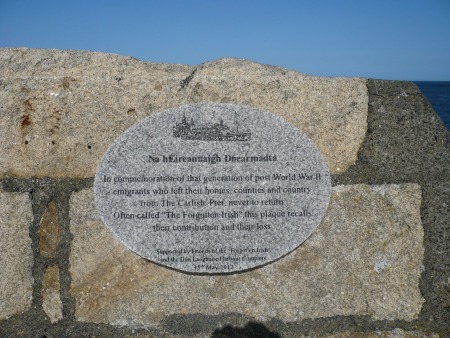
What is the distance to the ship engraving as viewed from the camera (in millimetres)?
1745

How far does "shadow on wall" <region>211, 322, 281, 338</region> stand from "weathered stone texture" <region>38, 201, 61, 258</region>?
2.52 ft

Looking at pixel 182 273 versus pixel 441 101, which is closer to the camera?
pixel 182 273

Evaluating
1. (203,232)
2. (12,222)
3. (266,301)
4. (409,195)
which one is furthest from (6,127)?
(409,195)

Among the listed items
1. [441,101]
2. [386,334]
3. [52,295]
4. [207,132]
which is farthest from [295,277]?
[441,101]

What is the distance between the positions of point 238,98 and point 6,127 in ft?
3.21

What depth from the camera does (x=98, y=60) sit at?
185cm

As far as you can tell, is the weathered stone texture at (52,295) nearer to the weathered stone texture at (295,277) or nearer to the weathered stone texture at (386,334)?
the weathered stone texture at (295,277)

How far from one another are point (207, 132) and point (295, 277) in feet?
2.32

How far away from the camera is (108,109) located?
177 cm

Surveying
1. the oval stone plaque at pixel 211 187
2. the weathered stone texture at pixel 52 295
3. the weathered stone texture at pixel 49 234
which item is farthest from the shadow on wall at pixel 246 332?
the weathered stone texture at pixel 49 234

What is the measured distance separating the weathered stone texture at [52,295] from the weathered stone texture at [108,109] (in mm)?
414

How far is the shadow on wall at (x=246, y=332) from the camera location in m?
1.76

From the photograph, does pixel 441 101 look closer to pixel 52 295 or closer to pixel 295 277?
pixel 295 277

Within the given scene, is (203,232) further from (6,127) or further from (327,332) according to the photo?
(6,127)
